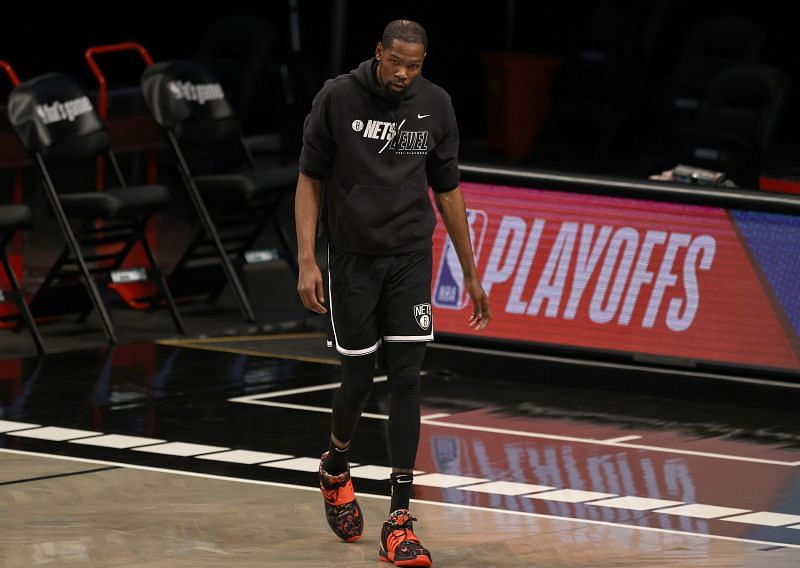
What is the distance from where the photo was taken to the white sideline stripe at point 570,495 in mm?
8086

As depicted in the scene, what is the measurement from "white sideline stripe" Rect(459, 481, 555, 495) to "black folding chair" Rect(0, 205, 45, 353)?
3.52 metres

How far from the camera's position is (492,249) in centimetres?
1012

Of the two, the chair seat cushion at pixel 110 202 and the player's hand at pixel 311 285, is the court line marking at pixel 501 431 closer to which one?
the chair seat cushion at pixel 110 202

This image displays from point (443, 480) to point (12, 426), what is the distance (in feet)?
7.08

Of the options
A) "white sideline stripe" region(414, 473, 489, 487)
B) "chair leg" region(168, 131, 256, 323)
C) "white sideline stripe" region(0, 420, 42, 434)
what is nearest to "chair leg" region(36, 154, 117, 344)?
"chair leg" region(168, 131, 256, 323)

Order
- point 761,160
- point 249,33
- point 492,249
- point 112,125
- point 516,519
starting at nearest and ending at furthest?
point 516,519 → point 492,249 → point 112,125 → point 761,160 → point 249,33

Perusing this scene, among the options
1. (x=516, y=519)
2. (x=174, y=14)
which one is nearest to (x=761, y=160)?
(x=174, y=14)

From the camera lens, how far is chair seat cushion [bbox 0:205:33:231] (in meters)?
10.7

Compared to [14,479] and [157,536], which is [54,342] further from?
[157,536]

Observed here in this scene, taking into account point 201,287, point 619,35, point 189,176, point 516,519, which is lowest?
point 619,35

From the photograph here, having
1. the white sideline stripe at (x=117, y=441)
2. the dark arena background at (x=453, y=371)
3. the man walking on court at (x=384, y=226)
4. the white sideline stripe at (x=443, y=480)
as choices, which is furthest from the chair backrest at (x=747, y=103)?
the man walking on court at (x=384, y=226)

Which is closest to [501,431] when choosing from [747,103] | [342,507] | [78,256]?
[342,507]

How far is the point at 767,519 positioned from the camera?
781 cm

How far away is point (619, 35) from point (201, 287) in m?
7.82
